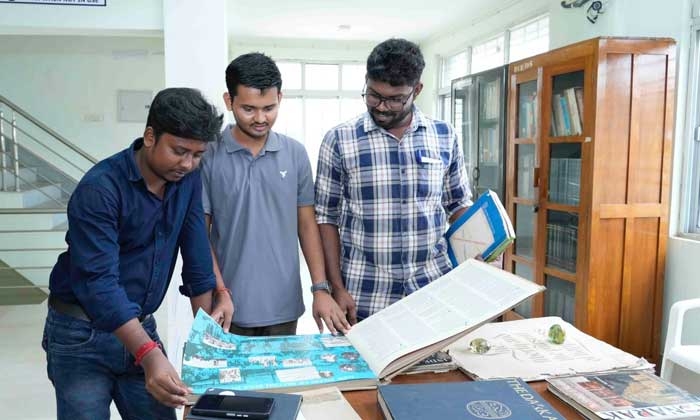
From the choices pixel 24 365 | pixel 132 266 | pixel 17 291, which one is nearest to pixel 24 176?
pixel 17 291

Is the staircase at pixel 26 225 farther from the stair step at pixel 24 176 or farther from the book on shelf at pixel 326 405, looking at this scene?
the book on shelf at pixel 326 405

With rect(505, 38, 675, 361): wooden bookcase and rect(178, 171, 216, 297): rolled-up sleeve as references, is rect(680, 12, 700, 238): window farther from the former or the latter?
rect(178, 171, 216, 297): rolled-up sleeve

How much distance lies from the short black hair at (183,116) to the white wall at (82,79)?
19.8 feet

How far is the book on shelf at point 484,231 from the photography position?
1194mm

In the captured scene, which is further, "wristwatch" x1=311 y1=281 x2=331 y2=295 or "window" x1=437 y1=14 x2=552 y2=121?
"window" x1=437 y1=14 x2=552 y2=121

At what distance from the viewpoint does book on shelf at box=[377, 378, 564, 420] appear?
0.82m

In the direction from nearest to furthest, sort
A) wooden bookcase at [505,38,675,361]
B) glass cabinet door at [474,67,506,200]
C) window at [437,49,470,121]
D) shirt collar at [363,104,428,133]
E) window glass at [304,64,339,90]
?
shirt collar at [363,104,428,133]
wooden bookcase at [505,38,675,361]
glass cabinet door at [474,67,506,200]
window at [437,49,470,121]
window glass at [304,64,339,90]

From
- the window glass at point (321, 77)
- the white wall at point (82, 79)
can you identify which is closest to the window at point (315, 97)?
the window glass at point (321, 77)

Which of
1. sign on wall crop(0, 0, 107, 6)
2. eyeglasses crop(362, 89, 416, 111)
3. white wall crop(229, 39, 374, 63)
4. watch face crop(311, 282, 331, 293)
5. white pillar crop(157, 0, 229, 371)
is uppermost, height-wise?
white wall crop(229, 39, 374, 63)

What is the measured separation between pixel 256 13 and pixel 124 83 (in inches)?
85.4

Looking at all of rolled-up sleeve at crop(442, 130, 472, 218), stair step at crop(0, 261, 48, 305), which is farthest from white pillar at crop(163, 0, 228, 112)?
stair step at crop(0, 261, 48, 305)

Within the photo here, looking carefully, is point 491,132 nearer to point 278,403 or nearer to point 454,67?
point 454,67

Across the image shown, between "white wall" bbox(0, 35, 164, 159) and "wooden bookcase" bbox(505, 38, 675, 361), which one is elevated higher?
"white wall" bbox(0, 35, 164, 159)

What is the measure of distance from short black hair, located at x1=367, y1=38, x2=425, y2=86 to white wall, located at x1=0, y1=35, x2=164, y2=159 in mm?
5899
